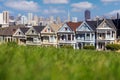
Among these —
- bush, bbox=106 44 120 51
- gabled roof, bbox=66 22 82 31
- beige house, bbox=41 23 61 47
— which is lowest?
bush, bbox=106 44 120 51

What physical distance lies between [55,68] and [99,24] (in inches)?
3431

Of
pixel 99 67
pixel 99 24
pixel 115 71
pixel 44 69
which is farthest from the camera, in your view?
pixel 99 24

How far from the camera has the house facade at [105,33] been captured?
3413 inches

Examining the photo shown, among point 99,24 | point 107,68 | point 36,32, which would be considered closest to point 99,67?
point 107,68

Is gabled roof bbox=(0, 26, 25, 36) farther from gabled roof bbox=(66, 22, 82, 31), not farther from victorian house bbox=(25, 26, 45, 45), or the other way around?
gabled roof bbox=(66, 22, 82, 31)

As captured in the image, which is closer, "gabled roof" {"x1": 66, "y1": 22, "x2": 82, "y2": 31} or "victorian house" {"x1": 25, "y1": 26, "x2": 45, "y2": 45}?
"gabled roof" {"x1": 66, "y1": 22, "x2": 82, "y2": 31}

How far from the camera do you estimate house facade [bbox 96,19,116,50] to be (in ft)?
284

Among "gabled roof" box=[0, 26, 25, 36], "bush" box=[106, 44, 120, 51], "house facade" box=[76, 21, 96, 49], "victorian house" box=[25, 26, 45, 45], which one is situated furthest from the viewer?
"gabled roof" box=[0, 26, 25, 36]

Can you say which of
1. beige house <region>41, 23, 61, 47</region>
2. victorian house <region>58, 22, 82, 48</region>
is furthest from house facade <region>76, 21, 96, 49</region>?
beige house <region>41, 23, 61, 47</region>

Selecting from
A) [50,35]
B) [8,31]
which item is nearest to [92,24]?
[50,35]

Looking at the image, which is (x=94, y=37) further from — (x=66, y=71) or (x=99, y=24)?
(x=66, y=71)

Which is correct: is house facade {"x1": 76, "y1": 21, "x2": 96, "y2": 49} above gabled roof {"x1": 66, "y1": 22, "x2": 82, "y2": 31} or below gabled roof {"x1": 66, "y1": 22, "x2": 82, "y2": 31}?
below

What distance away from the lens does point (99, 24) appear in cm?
8906

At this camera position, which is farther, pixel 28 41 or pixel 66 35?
pixel 28 41
